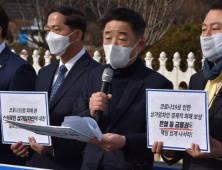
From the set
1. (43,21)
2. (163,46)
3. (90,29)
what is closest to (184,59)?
(163,46)

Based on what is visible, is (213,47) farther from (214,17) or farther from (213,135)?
(213,135)

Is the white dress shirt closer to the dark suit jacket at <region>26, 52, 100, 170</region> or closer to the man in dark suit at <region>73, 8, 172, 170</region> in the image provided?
the dark suit jacket at <region>26, 52, 100, 170</region>

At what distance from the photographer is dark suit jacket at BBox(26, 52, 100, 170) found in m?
3.46

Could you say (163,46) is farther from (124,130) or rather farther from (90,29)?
(90,29)

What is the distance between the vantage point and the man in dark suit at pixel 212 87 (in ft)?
9.03

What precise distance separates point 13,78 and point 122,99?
1.18 meters

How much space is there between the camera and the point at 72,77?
3.72 meters

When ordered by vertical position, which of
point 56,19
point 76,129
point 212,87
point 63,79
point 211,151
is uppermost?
point 56,19

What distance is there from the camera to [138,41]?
327 centimetres

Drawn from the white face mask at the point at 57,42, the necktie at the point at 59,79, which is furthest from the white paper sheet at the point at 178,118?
the white face mask at the point at 57,42

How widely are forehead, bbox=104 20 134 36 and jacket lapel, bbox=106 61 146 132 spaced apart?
0.27m

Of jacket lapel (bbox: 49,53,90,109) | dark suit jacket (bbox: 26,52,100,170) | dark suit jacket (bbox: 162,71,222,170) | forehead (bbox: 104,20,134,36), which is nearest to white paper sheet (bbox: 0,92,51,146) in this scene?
dark suit jacket (bbox: 26,52,100,170)

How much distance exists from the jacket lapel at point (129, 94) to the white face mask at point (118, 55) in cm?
11

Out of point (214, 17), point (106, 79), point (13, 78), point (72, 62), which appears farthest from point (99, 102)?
point (13, 78)
